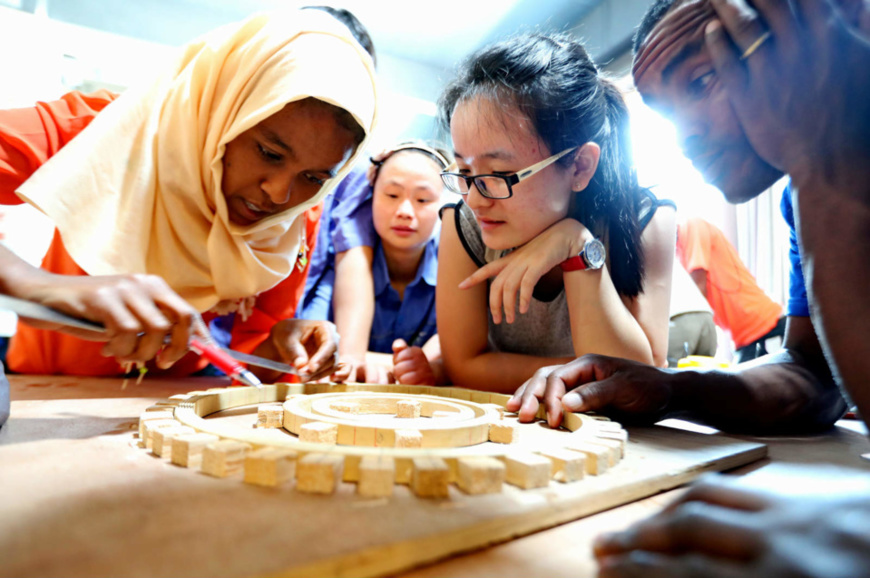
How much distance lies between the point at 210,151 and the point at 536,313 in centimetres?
112

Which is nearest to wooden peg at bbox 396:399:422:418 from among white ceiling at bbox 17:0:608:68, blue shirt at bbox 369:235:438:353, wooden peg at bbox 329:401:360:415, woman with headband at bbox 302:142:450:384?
wooden peg at bbox 329:401:360:415

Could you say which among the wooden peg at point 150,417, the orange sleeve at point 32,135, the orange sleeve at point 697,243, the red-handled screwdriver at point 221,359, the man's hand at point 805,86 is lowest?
the wooden peg at point 150,417

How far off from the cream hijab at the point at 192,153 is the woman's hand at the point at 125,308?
474mm

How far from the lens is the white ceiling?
14.7 ft

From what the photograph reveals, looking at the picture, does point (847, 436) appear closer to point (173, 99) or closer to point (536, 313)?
A: point (536, 313)

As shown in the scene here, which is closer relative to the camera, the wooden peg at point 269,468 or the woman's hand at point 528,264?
the wooden peg at point 269,468

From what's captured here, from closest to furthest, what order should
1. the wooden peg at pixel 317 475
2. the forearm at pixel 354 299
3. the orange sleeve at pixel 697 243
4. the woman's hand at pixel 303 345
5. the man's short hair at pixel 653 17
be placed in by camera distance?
the wooden peg at pixel 317 475
the man's short hair at pixel 653 17
the woman's hand at pixel 303 345
the forearm at pixel 354 299
the orange sleeve at pixel 697 243

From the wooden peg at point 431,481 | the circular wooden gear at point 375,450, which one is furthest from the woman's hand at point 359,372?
the wooden peg at point 431,481

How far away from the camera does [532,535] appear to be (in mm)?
536

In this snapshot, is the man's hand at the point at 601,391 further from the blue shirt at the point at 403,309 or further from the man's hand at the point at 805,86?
the blue shirt at the point at 403,309

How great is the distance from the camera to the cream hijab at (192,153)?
1.34 meters

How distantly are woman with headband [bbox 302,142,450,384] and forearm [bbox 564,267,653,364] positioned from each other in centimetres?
79

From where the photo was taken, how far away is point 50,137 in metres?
1.35

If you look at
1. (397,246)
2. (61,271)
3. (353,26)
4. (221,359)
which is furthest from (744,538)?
(353,26)
